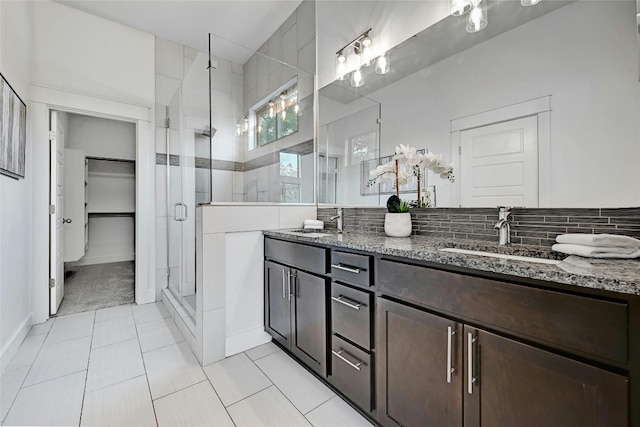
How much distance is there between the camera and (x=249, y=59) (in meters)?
2.56

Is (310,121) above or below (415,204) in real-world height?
above

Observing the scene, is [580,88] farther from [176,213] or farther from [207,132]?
[176,213]

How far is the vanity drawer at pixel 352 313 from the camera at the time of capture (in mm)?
1221

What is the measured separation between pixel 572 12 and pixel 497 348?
56.1 inches

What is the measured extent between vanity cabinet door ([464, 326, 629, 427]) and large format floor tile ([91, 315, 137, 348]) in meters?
2.45

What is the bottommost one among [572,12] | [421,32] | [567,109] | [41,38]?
[567,109]

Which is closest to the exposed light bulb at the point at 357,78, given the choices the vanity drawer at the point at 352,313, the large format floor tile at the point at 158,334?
the vanity drawer at the point at 352,313

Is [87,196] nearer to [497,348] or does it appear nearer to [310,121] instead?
[310,121]

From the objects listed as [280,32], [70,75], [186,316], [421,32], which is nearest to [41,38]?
[70,75]

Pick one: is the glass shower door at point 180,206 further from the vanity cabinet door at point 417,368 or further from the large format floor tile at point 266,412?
the vanity cabinet door at point 417,368

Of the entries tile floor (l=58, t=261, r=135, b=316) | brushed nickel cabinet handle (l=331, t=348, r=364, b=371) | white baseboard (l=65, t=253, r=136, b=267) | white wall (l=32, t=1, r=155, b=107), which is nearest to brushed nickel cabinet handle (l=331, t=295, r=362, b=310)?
brushed nickel cabinet handle (l=331, t=348, r=364, b=371)

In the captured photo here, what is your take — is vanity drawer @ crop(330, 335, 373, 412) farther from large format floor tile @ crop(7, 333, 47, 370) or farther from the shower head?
large format floor tile @ crop(7, 333, 47, 370)

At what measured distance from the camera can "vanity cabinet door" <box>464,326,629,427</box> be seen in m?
0.64

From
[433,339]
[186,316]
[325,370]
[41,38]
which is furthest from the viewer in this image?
[41,38]
